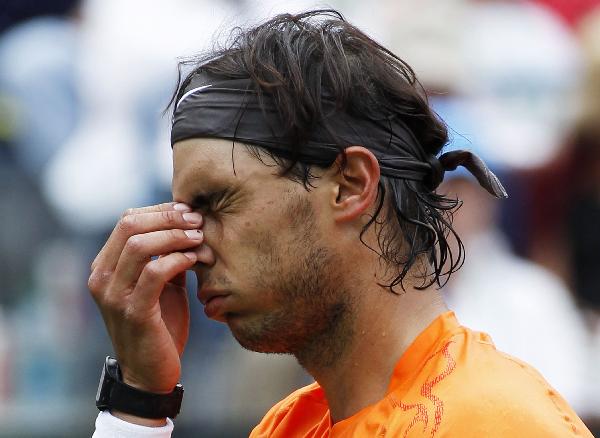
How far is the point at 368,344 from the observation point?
3.06m

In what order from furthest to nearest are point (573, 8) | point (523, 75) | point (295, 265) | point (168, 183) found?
point (573, 8)
point (523, 75)
point (168, 183)
point (295, 265)

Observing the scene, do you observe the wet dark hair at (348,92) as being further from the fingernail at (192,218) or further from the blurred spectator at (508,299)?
the blurred spectator at (508,299)

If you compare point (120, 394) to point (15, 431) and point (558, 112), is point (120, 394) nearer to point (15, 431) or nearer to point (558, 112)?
point (15, 431)

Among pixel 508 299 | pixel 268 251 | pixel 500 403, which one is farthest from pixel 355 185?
pixel 508 299

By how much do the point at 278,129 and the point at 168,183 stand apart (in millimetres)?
3562

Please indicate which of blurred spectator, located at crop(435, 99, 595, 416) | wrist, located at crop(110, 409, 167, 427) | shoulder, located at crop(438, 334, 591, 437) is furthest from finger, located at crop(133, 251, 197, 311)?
blurred spectator, located at crop(435, 99, 595, 416)

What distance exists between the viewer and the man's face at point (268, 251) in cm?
305

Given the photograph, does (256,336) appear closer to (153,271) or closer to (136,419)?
(153,271)

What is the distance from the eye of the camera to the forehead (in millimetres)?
3059

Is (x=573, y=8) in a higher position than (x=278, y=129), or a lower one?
lower

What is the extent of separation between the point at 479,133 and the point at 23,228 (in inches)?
106

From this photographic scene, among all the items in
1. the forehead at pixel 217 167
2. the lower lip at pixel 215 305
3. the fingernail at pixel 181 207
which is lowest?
the lower lip at pixel 215 305

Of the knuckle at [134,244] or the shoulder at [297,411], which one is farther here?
the shoulder at [297,411]

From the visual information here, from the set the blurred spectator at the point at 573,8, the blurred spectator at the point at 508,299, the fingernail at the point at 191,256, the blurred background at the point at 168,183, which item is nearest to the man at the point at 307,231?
the fingernail at the point at 191,256
